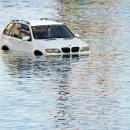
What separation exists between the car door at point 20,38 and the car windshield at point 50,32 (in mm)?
394

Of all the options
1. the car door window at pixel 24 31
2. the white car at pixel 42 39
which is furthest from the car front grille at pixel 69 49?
the car door window at pixel 24 31

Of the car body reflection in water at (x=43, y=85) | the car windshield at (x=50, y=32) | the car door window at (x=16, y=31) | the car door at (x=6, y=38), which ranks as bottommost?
the car door at (x=6, y=38)

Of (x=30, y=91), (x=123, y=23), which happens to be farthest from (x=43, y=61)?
(x=123, y=23)

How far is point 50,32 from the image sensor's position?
39.2 meters

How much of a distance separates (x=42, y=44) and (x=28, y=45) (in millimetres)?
1502

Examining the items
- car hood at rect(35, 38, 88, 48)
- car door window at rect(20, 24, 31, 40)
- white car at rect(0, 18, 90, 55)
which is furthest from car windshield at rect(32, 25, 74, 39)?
car hood at rect(35, 38, 88, 48)

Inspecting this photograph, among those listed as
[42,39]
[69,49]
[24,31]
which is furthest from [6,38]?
[69,49]

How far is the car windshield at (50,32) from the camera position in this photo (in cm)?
3897

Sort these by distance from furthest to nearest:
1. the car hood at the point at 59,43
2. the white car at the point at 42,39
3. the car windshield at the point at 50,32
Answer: the car windshield at the point at 50,32 < the white car at the point at 42,39 < the car hood at the point at 59,43

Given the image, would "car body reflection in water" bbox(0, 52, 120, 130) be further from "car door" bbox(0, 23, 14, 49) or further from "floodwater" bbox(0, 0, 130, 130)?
"car door" bbox(0, 23, 14, 49)

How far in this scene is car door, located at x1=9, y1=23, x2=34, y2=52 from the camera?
3959 centimetres

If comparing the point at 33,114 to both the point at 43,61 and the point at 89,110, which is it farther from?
the point at 43,61

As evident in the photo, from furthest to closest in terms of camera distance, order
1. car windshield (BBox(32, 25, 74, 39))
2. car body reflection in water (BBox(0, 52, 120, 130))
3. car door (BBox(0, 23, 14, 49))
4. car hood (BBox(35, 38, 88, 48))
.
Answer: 1. car door (BBox(0, 23, 14, 49))
2. car windshield (BBox(32, 25, 74, 39))
3. car hood (BBox(35, 38, 88, 48))
4. car body reflection in water (BBox(0, 52, 120, 130))

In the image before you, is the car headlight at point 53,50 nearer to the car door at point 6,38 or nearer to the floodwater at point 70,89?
the floodwater at point 70,89
